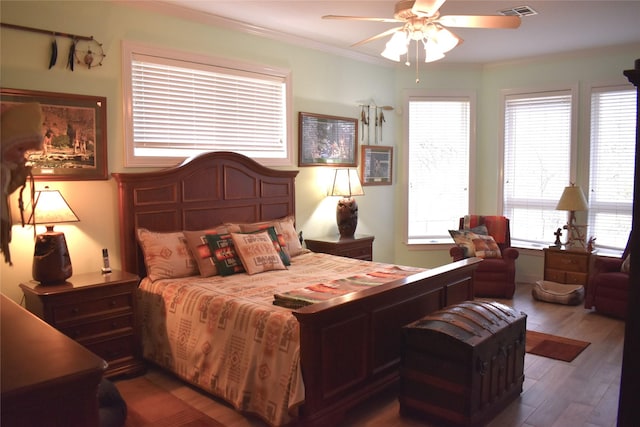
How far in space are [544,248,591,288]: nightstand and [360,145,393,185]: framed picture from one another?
6.55 feet

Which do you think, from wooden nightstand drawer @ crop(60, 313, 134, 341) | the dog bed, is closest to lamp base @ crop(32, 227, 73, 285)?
wooden nightstand drawer @ crop(60, 313, 134, 341)

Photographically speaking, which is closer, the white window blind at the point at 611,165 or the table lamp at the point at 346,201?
the table lamp at the point at 346,201

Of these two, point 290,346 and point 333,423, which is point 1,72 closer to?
point 290,346

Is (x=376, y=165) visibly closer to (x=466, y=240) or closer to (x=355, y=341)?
(x=466, y=240)

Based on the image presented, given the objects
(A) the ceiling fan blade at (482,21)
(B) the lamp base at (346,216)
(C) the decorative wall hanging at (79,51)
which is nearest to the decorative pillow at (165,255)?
(C) the decorative wall hanging at (79,51)

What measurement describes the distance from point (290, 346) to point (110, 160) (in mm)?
2121

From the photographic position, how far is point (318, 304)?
102 inches

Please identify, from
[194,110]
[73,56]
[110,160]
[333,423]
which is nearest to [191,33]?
[194,110]

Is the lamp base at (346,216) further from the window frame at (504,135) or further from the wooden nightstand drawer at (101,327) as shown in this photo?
the wooden nightstand drawer at (101,327)

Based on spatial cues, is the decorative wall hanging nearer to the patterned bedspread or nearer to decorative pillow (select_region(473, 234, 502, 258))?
the patterned bedspread

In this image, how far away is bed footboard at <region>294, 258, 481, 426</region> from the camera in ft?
8.29

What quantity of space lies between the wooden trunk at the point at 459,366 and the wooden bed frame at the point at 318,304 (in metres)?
0.24

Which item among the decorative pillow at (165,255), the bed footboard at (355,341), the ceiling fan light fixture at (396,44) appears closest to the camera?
the bed footboard at (355,341)

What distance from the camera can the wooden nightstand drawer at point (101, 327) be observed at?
10.1 ft
